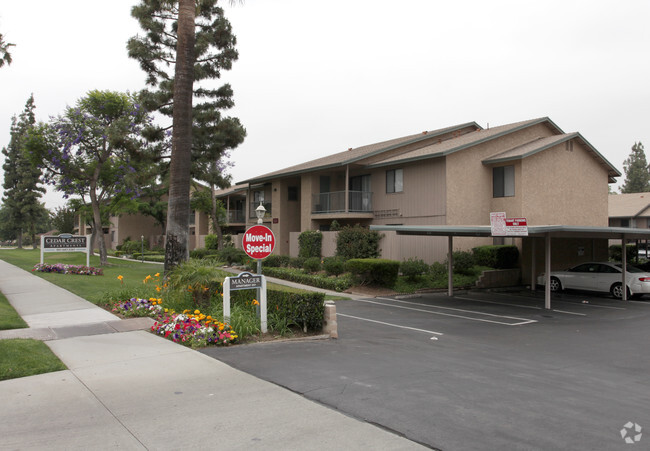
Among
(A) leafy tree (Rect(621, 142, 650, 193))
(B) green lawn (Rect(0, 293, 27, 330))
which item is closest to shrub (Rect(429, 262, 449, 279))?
(B) green lawn (Rect(0, 293, 27, 330))

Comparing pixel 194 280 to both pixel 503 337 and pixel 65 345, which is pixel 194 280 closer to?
pixel 65 345

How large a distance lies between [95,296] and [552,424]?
1314 cm

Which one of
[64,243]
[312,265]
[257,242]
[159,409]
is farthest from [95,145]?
[159,409]

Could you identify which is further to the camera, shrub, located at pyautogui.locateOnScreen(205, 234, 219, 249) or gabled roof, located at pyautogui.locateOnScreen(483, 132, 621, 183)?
shrub, located at pyautogui.locateOnScreen(205, 234, 219, 249)

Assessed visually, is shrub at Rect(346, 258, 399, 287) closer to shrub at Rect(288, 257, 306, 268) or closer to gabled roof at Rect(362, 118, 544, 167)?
shrub at Rect(288, 257, 306, 268)

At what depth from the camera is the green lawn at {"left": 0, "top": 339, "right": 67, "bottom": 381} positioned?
22.8 ft

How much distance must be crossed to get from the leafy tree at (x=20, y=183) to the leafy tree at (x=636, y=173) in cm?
8622

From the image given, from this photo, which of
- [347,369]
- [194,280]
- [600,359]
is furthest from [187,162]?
[600,359]

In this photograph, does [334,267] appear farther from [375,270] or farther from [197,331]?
[197,331]

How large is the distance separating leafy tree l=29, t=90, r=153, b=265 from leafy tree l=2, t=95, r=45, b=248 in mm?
39330

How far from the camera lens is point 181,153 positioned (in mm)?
14484

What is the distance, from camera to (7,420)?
17.3ft

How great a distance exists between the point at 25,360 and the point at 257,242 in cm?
467

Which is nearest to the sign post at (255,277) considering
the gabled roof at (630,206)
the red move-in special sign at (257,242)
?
the red move-in special sign at (257,242)
